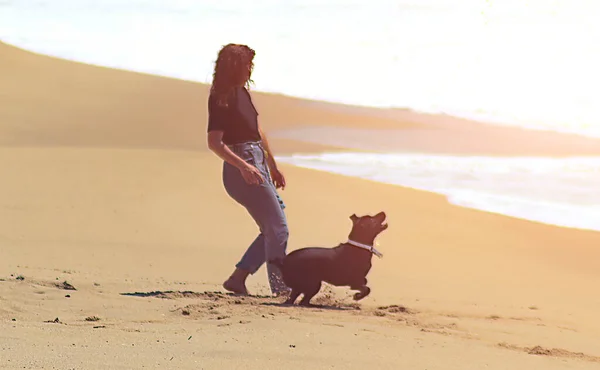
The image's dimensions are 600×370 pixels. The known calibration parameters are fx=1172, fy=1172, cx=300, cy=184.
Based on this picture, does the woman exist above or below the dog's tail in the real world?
above

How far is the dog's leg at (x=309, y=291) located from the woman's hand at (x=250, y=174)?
2.23ft

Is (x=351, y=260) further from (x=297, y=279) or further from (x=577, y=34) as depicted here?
(x=577, y=34)

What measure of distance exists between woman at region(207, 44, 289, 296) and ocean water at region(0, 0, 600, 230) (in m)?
6.12

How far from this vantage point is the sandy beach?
5.47m

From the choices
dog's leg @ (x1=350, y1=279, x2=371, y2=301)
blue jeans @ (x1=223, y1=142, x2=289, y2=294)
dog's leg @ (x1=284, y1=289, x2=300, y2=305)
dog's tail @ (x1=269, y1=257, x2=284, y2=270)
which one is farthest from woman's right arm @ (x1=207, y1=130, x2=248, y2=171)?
dog's leg @ (x1=350, y1=279, x2=371, y2=301)

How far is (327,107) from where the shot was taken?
67.6 ft

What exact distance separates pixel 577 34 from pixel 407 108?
523 centimetres

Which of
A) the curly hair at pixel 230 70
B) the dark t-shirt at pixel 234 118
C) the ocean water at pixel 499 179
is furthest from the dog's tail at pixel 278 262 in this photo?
the ocean water at pixel 499 179

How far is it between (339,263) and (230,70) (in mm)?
1308

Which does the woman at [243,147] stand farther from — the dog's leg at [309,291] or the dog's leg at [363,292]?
the dog's leg at [363,292]

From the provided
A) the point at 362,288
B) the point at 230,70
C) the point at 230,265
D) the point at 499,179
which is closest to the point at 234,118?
the point at 230,70

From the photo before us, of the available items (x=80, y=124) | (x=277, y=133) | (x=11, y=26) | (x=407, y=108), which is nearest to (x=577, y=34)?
(x=407, y=108)

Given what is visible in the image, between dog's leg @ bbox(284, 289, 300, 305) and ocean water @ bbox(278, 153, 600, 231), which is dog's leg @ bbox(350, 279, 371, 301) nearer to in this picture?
dog's leg @ bbox(284, 289, 300, 305)

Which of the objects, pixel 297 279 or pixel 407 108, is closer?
pixel 297 279
